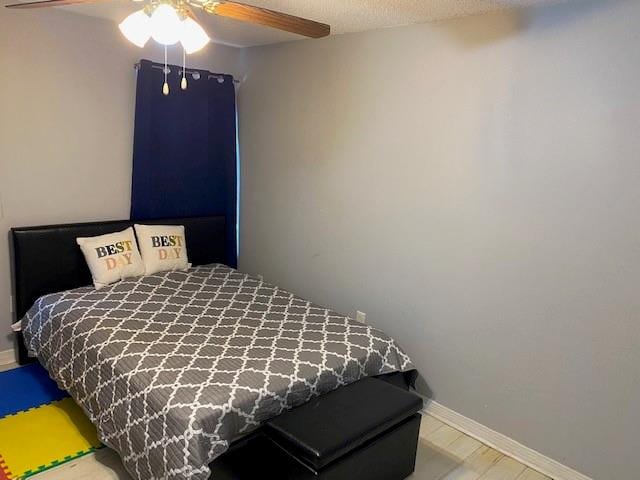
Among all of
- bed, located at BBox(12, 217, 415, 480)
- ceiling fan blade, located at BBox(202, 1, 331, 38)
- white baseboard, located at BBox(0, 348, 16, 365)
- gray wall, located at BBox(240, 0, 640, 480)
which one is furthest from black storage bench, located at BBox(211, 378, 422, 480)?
white baseboard, located at BBox(0, 348, 16, 365)

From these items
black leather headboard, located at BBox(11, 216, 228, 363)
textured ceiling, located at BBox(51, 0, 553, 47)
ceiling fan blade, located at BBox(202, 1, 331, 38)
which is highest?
textured ceiling, located at BBox(51, 0, 553, 47)

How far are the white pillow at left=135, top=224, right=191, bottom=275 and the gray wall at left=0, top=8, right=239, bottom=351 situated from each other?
30 centimetres

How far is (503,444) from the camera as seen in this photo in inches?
102

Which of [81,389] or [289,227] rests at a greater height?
[289,227]

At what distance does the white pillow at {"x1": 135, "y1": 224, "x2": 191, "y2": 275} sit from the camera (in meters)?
3.39

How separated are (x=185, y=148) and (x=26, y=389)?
6.52 feet

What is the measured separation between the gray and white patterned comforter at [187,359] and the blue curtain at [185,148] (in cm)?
75

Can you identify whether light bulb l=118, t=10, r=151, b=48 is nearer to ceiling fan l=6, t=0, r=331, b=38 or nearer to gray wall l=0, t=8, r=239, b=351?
ceiling fan l=6, t=0, r=331, b=38

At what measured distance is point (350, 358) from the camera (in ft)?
7.82

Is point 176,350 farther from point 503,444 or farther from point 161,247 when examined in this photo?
point 503,444

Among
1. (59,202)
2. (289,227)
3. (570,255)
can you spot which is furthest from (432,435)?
(59,202)

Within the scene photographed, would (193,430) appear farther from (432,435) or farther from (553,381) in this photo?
(553,381)

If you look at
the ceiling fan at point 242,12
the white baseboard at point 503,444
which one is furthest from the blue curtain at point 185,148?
the white baseboard at point 503,444

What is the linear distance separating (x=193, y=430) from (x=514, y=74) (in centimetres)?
221
